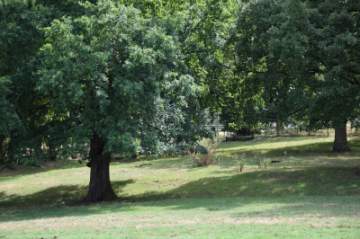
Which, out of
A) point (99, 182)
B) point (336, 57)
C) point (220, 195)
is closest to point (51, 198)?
point (99, 182)

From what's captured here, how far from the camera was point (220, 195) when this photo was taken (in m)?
24.8

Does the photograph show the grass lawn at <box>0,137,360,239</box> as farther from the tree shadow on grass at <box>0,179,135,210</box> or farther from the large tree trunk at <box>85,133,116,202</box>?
the large tree trunk at <box>85,133,116,202</box>

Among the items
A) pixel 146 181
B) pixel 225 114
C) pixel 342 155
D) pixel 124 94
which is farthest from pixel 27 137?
pixel 342 155

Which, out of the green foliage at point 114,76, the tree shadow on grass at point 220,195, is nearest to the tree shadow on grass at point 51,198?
the tree shadow on grass at point 220,195

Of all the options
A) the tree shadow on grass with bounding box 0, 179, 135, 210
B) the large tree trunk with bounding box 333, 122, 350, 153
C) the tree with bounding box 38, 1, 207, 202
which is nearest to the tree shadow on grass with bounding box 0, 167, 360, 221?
the tree shadow on grass with bounding box 0, 179, 135, 210

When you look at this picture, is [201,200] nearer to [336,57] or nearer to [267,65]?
[336,57]

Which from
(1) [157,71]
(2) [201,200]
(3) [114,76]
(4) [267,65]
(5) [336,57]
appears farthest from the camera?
(4) [267,65]

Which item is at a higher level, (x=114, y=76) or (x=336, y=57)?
(x=336, y=57)

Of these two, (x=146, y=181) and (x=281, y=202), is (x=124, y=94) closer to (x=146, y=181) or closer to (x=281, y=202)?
(x=281, y=202)

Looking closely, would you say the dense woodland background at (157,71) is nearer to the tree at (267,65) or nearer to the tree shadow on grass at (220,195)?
the tree at (267,65)

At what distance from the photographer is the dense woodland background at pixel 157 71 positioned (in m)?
19.8

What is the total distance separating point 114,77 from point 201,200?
6.24 metres

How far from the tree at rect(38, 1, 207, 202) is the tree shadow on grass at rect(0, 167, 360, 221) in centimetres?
279

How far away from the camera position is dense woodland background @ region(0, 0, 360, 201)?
19.8 m
